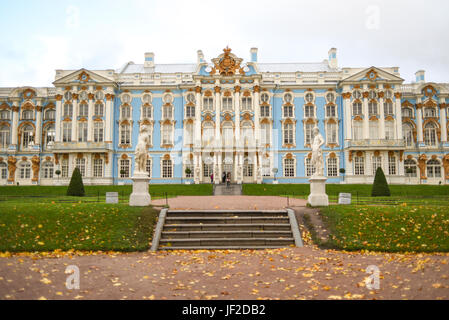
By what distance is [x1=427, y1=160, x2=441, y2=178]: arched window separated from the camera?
1574 inches

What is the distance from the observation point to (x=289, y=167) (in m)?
39.5

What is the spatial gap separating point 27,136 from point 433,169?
48.2 metres

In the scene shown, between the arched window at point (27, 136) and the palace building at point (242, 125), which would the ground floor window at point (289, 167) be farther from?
the arched window at point (27, 136)

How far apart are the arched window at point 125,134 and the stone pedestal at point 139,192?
27282 millimetres

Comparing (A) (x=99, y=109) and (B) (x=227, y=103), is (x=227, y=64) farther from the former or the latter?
(A) (x=99, y=109)

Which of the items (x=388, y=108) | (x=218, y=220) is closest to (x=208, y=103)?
(x=388, y=108)

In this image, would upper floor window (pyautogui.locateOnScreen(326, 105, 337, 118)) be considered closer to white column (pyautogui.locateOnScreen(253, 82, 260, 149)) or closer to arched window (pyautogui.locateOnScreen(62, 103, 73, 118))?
white column (pyautogui.locateOnScreen(253, 82, 260, 149))

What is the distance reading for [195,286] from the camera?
6777 mm

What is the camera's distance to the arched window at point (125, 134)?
132 feet

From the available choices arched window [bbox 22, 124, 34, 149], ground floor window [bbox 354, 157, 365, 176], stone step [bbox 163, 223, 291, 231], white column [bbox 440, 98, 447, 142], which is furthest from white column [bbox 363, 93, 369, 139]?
arched window [bbox 22, 124, 34, 149]

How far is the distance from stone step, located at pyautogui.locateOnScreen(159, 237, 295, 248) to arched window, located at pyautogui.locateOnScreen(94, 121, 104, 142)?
31.4m

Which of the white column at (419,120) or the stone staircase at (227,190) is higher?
the white column at (419,120)

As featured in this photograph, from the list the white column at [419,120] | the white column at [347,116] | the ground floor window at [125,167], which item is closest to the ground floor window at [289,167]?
the white column at [347,116]
